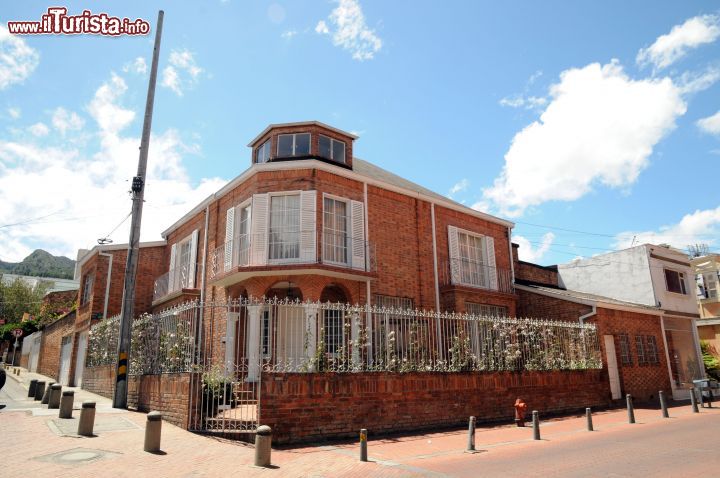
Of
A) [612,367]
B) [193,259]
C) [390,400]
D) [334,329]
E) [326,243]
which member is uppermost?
[193,259]

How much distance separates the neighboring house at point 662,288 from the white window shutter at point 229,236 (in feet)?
56.6

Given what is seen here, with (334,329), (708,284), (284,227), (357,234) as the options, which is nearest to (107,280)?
(284,227)

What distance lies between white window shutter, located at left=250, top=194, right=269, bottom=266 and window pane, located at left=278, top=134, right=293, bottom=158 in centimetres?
219

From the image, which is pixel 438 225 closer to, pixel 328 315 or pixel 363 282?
pixel 363 282

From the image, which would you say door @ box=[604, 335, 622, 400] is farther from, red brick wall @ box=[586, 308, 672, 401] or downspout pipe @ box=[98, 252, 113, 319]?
downspout pipe @ box=[98, 252, 113, 319]

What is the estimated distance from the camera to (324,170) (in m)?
15.3

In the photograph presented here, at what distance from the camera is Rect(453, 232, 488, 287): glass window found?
1828cm

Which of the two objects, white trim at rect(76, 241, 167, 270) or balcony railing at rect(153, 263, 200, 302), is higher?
white trim at rect(76, 241, 167, 270)

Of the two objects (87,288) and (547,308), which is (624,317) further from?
(87,288)

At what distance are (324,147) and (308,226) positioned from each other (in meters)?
3.51

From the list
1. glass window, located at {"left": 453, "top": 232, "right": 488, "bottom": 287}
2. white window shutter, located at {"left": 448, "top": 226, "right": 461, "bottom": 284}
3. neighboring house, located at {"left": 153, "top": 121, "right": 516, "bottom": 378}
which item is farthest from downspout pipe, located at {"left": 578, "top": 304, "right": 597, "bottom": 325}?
white window shutter, located at {"left": 448, "top": 226, "right": 461, "bottom": 284}

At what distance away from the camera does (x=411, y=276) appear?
16.6m

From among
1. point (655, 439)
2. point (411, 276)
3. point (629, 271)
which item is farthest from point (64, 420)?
point (629, 271)

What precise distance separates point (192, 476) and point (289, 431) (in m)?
2.42
